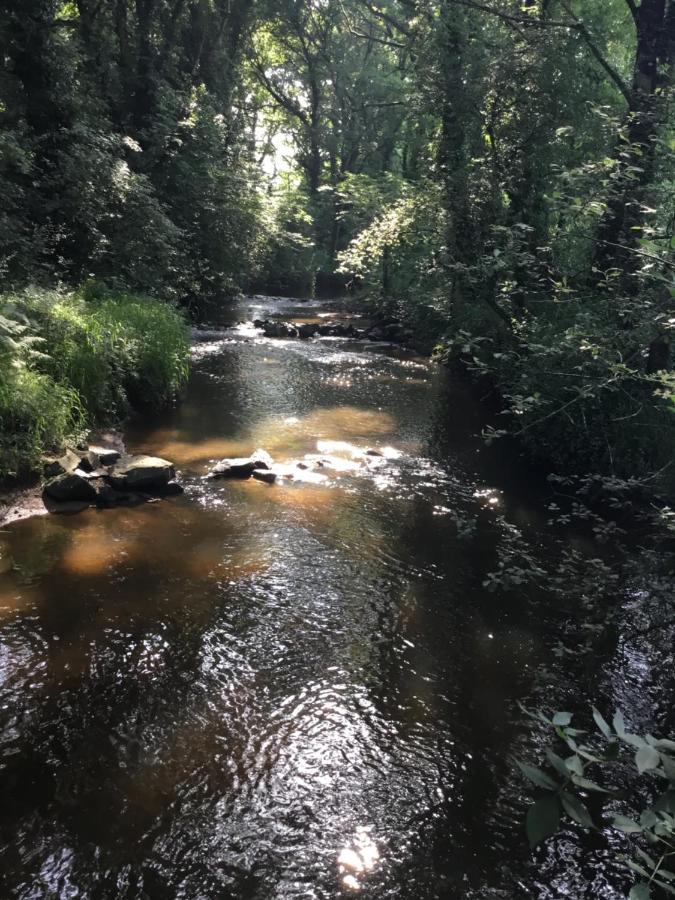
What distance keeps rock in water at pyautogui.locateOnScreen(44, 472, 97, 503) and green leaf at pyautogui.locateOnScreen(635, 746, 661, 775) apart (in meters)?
7.08

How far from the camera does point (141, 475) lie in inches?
320

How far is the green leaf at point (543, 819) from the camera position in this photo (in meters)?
1.52

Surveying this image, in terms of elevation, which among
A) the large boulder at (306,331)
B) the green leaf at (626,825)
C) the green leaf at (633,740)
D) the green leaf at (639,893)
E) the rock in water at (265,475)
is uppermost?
the green leaf at (633,740)

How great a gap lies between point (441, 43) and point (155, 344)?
9650mm

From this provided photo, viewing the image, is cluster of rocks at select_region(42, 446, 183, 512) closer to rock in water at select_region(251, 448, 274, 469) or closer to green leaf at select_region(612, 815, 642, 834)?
rock in water at select_region(251, 448, 274, 469)

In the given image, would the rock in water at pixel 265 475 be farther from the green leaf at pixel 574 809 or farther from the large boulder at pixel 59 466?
the green leaf at pixel 574 809

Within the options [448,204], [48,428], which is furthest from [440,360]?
[48,428]

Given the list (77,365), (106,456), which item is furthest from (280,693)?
(77,365)

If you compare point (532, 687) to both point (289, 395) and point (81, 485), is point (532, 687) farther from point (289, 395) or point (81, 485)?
point (289, 395)

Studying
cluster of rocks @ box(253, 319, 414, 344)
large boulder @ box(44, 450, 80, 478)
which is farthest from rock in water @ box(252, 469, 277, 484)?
cluster of rocks @ box(253, 319, 414, 344)

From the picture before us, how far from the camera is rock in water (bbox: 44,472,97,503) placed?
7.60 metres

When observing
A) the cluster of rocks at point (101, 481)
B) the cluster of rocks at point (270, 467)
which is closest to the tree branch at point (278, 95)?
the cluster of rocks at point (270, 467)

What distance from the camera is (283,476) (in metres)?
9.20

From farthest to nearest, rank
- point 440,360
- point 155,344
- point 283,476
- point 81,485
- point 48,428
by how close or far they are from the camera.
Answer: point 440,360 < point 155,344 < point 283,476 < point 48,428 < point 81,485
